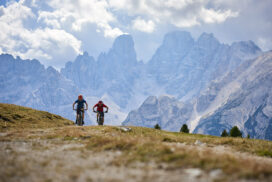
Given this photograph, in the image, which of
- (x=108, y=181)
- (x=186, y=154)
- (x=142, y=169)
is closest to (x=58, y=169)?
(x=108, y=181)

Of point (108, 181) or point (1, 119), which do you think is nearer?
point (108, 181)

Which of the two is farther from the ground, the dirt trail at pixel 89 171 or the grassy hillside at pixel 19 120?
the grassy hillside at pixel 19 120

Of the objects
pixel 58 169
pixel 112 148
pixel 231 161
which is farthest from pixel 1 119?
pixel 231 161

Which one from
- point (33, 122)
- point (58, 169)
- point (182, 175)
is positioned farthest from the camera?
point (33, 122)

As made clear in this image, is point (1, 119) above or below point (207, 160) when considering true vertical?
above

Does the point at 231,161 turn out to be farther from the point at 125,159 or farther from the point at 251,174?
the point at 125,159

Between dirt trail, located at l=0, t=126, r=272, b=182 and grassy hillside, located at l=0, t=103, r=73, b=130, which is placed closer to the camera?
dirt trail, located at l=0, t=126, r=272, b=182

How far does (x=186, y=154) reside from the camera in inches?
314

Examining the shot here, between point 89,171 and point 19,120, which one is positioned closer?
point 89,171

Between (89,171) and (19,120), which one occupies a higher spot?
(19,120)

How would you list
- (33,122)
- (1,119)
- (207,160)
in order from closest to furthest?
(207,160) < (1,119) < (33,122)

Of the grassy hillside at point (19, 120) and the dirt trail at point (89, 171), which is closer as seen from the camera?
the dirt trail at point (89, 171)

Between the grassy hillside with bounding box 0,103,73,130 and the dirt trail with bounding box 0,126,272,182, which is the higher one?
the grassy hillside with bounding box 0,103,73,130

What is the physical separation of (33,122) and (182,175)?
2383cm
